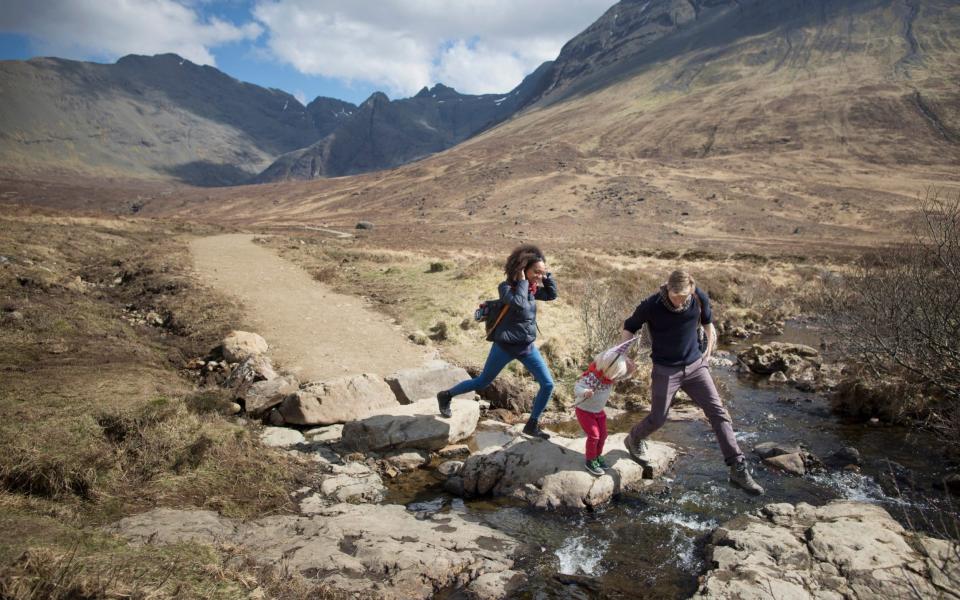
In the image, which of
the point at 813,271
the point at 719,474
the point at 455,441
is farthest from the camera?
the point at 813,271

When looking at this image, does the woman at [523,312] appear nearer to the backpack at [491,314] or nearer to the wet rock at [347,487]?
the backpack at [491,314]

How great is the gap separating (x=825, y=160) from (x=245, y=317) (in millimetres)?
88983

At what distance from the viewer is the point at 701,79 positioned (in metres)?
128

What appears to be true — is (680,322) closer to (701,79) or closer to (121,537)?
(121,537)

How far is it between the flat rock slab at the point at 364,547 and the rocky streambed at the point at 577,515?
2cm

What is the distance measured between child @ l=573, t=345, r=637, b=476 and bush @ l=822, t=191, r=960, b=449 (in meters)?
3.42

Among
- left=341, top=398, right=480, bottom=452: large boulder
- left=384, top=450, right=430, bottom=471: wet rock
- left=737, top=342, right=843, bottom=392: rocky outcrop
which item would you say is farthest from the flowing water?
left=737, top=342, right=843, bottom=392: rocky outcrop

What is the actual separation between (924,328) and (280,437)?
9678mm

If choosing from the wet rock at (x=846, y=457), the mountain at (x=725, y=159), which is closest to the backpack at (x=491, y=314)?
the wet rock at (x=846, y=457)

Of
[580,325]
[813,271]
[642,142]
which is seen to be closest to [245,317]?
[580,325]

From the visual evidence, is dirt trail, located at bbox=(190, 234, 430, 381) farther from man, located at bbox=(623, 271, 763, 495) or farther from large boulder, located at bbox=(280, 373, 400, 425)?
man, located at bbox=(623, 271, 763, 495)

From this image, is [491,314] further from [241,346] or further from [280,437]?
[241,346]

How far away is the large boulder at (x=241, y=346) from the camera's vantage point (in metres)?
9.25

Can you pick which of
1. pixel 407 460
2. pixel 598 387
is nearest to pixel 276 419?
pixel 407 460
